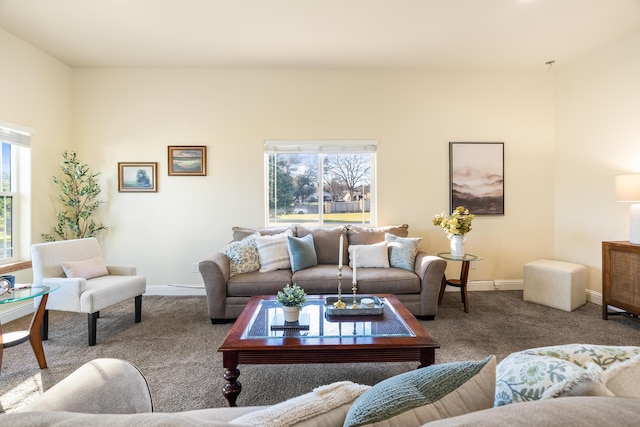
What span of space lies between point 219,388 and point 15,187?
3.47 metres

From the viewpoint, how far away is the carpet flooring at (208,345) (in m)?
2.05

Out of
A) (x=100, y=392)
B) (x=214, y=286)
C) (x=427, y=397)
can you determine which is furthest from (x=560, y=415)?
(x=214, y=286)

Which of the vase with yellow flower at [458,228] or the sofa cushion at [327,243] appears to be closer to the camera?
the vase with yellow flower at [458,228]

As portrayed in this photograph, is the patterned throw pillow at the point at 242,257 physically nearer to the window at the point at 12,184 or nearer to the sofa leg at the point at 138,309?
the sofa leg at the point at 138,309

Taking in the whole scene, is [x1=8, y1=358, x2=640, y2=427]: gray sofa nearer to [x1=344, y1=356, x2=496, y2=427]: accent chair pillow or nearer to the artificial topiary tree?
[x1=344, y1=356, x2=496, y2=427]: accent chair pillow

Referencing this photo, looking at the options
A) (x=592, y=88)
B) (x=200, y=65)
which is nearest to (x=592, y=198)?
(x=592, y=88)

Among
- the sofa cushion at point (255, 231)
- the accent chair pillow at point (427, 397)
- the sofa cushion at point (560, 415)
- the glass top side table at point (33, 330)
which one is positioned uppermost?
the sofa cushion at point (255, 231)

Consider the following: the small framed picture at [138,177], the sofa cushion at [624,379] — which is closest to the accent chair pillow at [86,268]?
the small framed picture at [138,177]

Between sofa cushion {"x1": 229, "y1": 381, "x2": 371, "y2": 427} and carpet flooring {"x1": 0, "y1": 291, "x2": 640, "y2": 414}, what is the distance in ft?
4.65

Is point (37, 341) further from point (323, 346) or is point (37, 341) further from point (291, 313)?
point (323, 346)

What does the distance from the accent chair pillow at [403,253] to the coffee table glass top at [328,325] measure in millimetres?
1091

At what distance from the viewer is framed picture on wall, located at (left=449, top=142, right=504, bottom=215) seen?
14.1ft

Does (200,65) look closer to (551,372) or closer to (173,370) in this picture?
(173,370)

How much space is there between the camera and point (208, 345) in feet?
8.86
